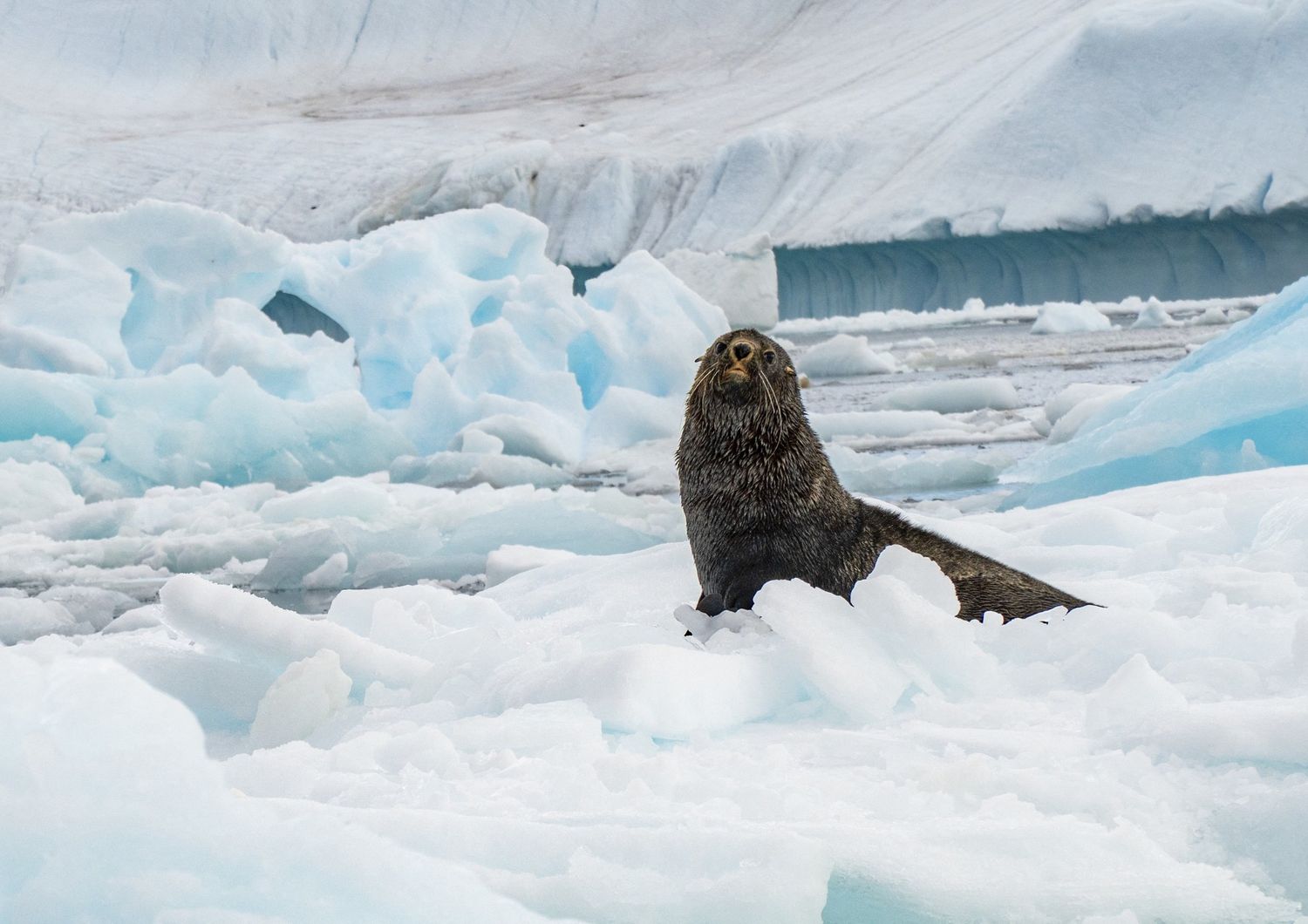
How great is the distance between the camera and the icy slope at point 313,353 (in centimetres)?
834

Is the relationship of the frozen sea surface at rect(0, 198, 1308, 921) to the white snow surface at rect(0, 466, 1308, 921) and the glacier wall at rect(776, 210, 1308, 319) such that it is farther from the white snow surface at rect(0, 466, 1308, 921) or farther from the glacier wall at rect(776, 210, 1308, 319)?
the glacier wall at rect(776, 210, 1308, 319)

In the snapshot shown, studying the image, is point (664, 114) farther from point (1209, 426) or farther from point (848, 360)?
point (1209, 426)

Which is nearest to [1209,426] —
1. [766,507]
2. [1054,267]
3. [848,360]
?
[766,507]

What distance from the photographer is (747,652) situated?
2375 mm

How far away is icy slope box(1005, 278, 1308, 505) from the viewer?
5.72m

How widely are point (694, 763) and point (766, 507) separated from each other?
1.11 meters

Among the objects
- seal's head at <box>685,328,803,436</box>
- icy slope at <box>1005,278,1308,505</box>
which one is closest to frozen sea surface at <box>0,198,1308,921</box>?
icy slope at <box>1005,278,1308,505</box>

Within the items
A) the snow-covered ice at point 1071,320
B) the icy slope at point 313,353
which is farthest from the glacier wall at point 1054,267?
the icy slope at point 313,353

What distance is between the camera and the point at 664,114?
102ft

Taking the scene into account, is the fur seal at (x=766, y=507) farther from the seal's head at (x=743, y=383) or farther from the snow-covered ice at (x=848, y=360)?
the snow-covered ice at (x=848, y=360)

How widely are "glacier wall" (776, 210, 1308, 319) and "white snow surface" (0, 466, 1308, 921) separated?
1859cm

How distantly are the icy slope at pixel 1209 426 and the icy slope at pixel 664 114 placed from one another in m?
14.2

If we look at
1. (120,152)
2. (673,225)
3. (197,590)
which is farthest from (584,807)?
(120,152)

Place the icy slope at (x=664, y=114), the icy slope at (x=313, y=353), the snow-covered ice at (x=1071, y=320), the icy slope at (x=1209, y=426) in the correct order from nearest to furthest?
the icy slope at (x=1209, y=426) → the icy slope at (x=313, y=353) → the snow-covered ice at (x=1071, y=320) → the icy slope at (x=664, y=114)
